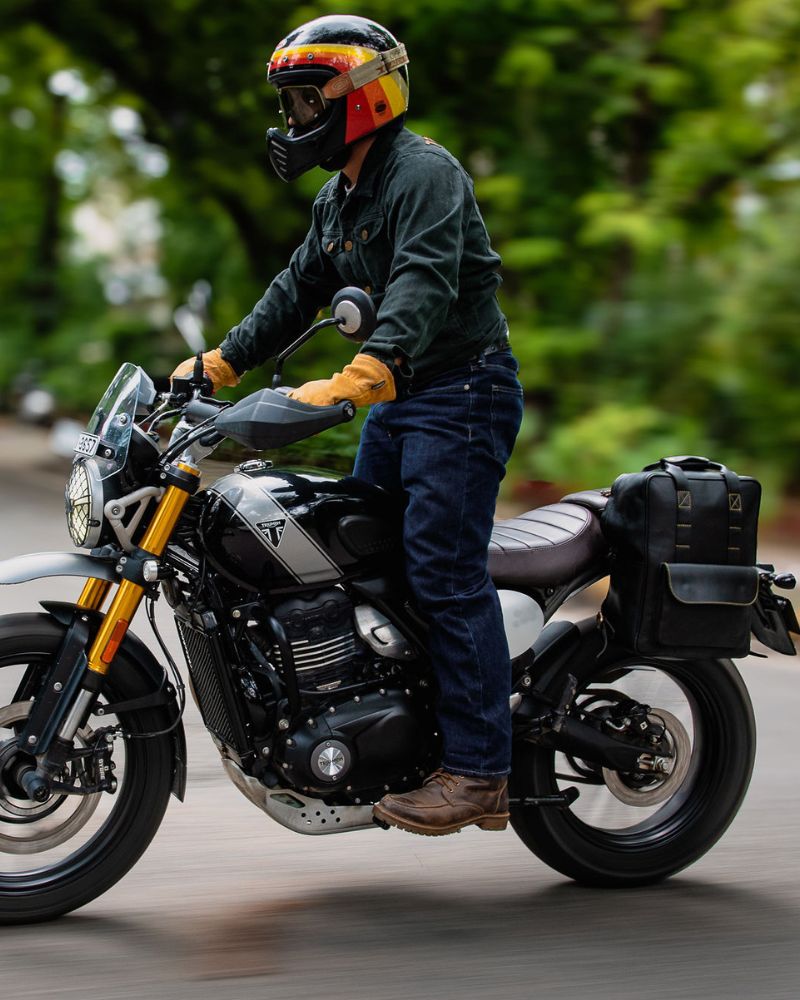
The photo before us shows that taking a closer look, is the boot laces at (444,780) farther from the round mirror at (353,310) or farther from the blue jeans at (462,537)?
the round mirror at (353,310)

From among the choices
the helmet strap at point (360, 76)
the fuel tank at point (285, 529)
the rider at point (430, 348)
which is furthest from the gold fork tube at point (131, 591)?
the helmet strap at point (360, 76)

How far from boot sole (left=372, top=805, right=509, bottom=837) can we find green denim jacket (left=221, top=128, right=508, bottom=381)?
1067 mm

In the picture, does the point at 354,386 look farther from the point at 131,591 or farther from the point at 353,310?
the point at 131,591

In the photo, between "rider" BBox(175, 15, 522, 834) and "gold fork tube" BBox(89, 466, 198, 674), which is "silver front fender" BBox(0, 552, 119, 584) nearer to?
"gold fork tube" BBox(89, 466, 198, 674)

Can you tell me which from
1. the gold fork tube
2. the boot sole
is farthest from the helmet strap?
the boot sole

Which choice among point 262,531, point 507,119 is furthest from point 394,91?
point 507,119

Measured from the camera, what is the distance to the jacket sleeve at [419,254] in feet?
10.9

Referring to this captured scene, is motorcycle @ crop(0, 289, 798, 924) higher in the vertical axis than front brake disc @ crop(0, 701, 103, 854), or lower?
higher

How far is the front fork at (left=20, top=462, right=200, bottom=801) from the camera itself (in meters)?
3.36

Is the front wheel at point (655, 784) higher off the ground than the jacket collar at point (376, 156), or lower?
lower

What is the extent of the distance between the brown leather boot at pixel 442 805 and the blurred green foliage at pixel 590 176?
5.84 metres

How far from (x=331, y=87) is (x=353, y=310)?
24.3 inches

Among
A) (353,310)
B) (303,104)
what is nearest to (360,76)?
(303,104)

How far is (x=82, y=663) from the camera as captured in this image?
133 inches
